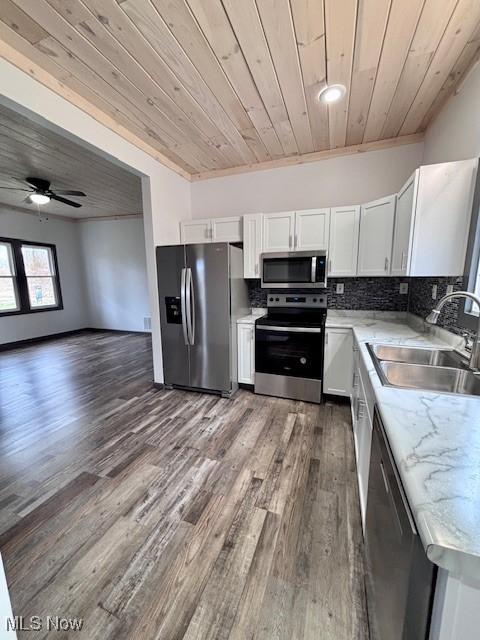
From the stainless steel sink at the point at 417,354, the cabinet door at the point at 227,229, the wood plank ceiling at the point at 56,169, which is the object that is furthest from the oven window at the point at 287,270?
the wood plank ceiling at the point at 56,169

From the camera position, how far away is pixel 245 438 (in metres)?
2.22

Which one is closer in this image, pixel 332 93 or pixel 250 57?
pixel 250 57

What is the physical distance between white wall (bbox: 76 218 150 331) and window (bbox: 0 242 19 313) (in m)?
1.48

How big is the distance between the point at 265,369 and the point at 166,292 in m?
1.42

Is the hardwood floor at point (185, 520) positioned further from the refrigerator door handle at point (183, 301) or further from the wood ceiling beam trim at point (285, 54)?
the wood ceiling beam trim at point (285, 54)

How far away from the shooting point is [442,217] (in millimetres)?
1693

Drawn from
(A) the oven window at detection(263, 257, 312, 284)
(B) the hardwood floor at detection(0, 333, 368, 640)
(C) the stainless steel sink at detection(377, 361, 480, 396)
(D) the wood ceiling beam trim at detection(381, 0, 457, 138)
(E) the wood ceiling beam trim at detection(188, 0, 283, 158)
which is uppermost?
(D) the wood ceiling beam trim at detection(381, 0, 457, 138)

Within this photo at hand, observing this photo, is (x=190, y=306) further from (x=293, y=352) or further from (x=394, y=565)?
(x=394, y=565)

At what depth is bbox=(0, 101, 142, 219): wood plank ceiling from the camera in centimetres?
252

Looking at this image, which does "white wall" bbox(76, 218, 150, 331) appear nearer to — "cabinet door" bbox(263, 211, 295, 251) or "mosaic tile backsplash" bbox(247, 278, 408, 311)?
"cabinet door" bbox(263, 211, 295, 251)

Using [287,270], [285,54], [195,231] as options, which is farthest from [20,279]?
[285,54]

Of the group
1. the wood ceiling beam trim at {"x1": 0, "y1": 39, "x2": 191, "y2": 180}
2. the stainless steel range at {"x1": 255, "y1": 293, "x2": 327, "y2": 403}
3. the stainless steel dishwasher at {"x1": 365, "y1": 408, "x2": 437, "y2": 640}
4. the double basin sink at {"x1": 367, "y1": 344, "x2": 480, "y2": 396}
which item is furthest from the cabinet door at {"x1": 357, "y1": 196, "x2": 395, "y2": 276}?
the wood ceiling beam trim at {"x1": 0, "y1": 39, "x2": 191, "y2": 180}

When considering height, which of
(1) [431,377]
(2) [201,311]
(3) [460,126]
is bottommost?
(1) [431,377]

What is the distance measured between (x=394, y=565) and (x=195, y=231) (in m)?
3.29
